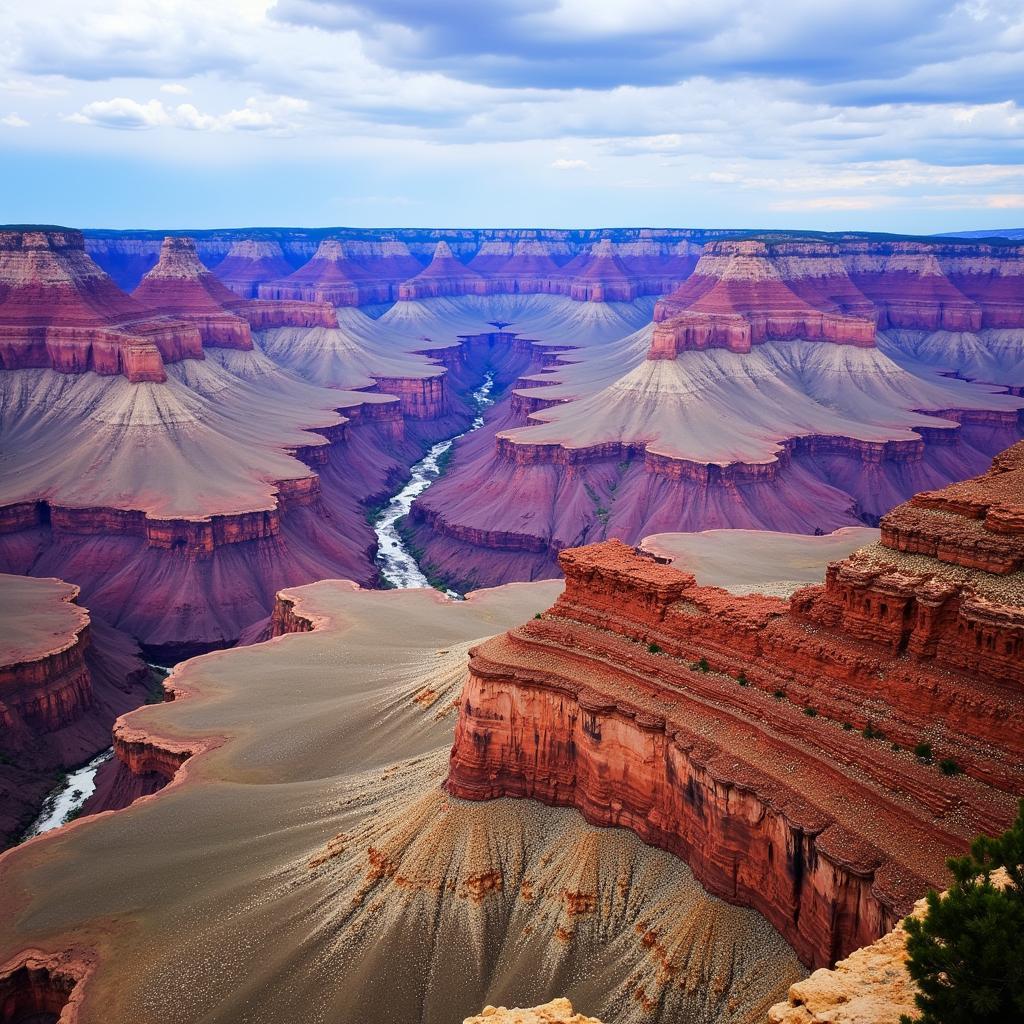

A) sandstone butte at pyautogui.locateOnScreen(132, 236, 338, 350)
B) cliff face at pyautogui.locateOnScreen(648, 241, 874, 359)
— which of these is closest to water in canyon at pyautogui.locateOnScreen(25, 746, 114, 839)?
sandstone butte at pyautogui.locateOnScreen(132, 236, 338, 350)

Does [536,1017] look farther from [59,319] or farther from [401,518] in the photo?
[59,319]

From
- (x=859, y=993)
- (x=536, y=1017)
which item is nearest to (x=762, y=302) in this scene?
(x=859, y=993)

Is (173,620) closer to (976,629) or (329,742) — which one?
(329,742)

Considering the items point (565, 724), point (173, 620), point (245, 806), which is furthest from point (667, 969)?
point (173, 620)

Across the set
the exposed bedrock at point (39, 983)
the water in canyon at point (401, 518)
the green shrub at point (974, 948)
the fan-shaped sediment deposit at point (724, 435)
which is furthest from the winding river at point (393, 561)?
the green shrub at point (974, 948)

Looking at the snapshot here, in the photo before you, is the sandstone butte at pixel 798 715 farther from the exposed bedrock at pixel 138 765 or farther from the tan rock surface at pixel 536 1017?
the exposed bedrock at pixel 138 765

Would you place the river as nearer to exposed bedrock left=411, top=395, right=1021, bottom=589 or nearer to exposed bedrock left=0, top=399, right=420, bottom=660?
exposed bedrock left=0, top=399, right=420, bottom=660
